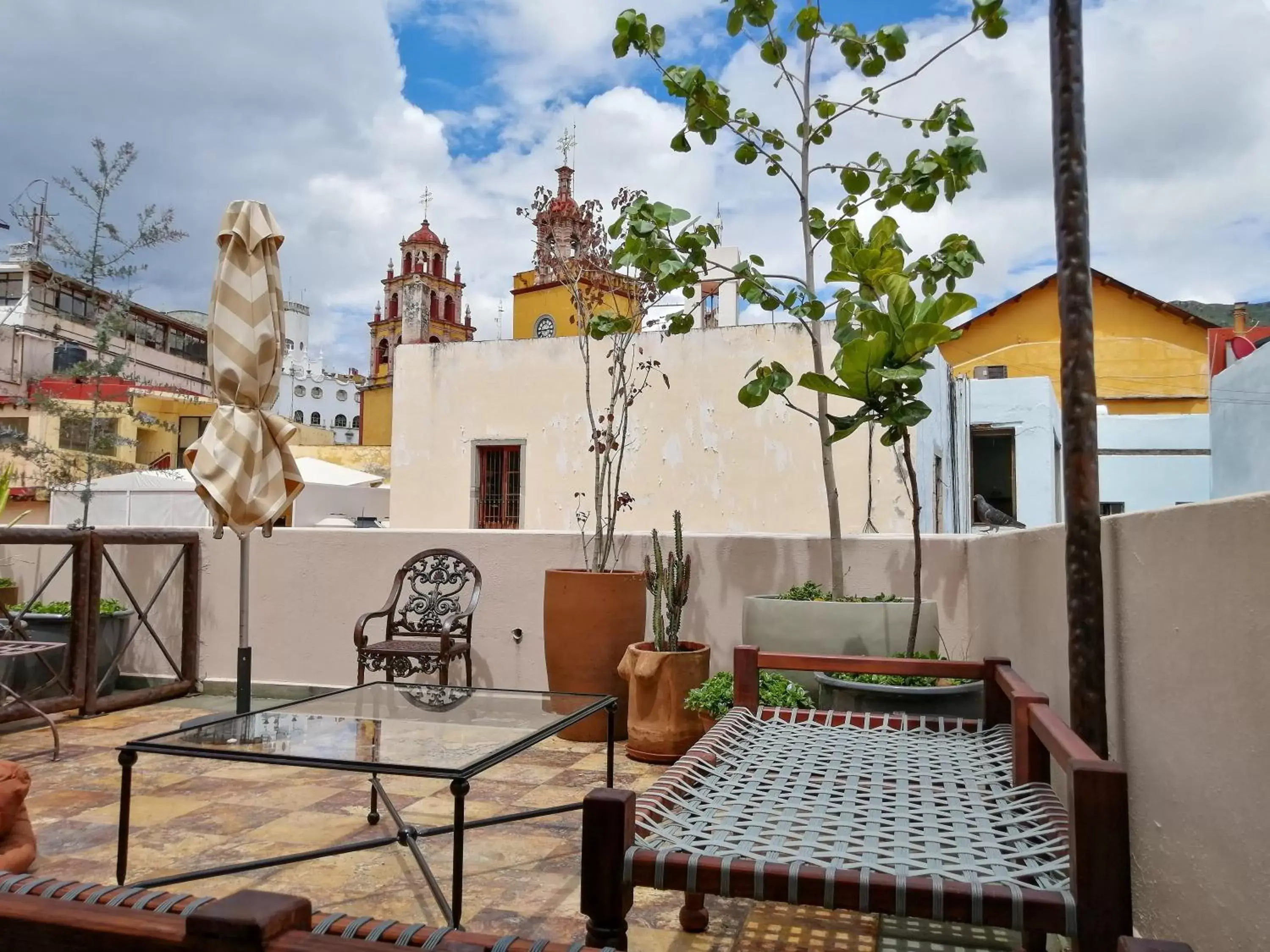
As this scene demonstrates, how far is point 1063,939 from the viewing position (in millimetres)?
1977

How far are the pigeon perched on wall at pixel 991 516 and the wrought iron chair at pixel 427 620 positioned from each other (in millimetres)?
12246

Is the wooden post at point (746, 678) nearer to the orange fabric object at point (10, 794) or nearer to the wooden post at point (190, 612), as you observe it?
the orange fabric object at point (10, 794)

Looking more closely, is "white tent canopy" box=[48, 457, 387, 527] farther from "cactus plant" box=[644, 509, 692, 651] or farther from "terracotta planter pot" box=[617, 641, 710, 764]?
"terracotta planter pot" box=[617, 641, 710, 764]

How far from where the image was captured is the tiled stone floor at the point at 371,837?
2.06 metres

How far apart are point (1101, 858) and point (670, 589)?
2798 millimetres

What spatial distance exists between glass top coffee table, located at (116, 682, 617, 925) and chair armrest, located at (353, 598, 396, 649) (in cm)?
116

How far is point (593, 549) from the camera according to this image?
4.55 m

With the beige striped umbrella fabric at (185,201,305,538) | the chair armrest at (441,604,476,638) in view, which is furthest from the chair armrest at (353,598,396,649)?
the beige striped umbrella fabric at (185,201,305,538)

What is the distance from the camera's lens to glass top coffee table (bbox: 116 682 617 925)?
6.22ft

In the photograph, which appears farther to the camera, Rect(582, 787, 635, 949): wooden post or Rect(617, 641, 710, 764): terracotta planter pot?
Rect(617, 641, 710, 764): terracotta planter pot

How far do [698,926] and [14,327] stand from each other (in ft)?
92.3

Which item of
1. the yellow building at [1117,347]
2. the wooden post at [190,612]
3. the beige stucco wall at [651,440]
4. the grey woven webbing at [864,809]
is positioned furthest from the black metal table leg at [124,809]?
the yellow building at [1117,347]

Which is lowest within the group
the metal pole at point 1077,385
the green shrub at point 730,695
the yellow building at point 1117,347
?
the green shrub at point 730,695

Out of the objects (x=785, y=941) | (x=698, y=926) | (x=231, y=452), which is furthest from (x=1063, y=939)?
(x=231, y=452)
